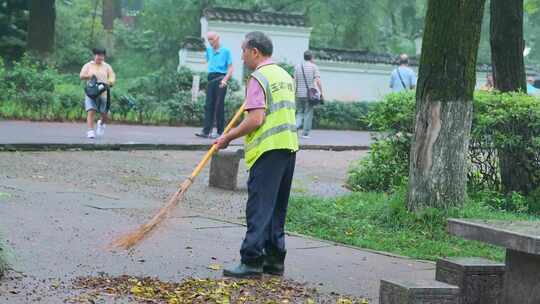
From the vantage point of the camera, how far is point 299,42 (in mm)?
30469

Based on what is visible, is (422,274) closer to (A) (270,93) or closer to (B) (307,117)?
(A) (270,93)

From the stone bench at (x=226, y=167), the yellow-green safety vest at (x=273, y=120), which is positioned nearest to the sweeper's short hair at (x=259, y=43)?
the yellow-green safety vest at (x=273, y=120)

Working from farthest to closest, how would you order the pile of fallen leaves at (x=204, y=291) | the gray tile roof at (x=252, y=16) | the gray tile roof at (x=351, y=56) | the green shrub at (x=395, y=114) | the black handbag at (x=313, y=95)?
the gray tile roof at (x=351, y=56) < the gray tile roof at (x=252, y=16) < the black handbag at (x=313, y=95) < the green shrub at (x=395, y=114) < the pile of fallen leaves at (x=204, y=291)

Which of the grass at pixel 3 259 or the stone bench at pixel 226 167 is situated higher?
the stone bench at pixel 226 167

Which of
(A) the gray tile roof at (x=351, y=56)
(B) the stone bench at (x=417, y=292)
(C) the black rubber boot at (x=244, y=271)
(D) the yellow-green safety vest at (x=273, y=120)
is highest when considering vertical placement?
(A) the gray tile roof at (x=351, y=56)

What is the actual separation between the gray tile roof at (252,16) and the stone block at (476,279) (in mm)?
22262

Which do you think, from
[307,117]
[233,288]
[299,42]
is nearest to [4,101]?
[307,117]

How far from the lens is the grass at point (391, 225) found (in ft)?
30.4

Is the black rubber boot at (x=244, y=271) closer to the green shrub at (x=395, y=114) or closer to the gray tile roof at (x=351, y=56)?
the green shrub at (x=395, y=114)

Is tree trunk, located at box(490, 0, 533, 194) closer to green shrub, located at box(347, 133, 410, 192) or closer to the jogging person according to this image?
green shrub, located at box(347, 133, 410, 192)

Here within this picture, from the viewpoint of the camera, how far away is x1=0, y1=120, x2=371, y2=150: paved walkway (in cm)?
1598

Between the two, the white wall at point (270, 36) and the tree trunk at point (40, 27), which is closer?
the tree trunk at point (40, 27)

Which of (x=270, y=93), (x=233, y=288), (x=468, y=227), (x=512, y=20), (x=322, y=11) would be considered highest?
(x=322, y=11)

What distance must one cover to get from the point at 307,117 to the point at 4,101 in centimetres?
607
